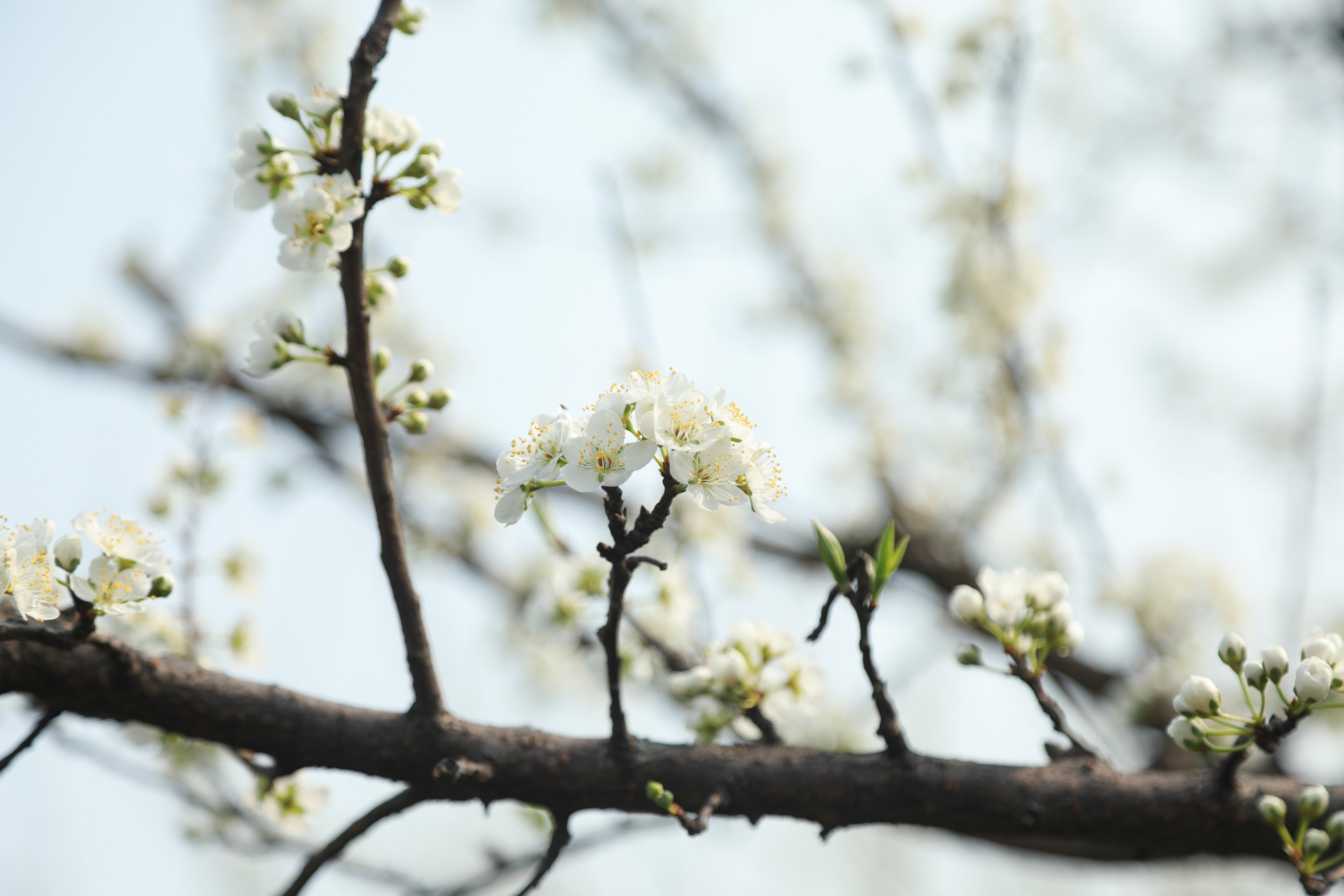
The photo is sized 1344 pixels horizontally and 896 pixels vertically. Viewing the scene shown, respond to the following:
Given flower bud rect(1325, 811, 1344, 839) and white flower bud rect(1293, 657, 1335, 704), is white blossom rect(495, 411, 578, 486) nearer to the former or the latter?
white flower bud rect(1293, 657, 1335, 704)

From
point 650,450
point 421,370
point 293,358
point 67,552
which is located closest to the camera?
point 650,450

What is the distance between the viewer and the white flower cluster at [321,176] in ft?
4.63

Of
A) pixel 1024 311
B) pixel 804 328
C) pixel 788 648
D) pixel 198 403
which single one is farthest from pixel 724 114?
pixel 788 648

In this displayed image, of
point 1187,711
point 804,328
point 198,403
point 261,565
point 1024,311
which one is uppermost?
point 804,328

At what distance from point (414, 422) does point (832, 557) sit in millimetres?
847

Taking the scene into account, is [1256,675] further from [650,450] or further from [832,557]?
[650,450]

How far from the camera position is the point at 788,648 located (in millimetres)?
1837

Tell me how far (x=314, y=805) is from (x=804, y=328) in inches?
168

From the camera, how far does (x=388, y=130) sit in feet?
4.83

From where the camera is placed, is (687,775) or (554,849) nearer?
(554,849)

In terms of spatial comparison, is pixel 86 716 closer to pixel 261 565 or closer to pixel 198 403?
pixel 261 565

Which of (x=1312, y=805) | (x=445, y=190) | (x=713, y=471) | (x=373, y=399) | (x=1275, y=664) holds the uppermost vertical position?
(x=445, y=190)

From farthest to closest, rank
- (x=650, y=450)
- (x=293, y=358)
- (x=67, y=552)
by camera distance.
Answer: (x=293, y=358), (x=67, y=552), (x=650, y=450)

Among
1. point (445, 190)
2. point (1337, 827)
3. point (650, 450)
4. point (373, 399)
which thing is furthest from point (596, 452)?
point (1337, 827)
